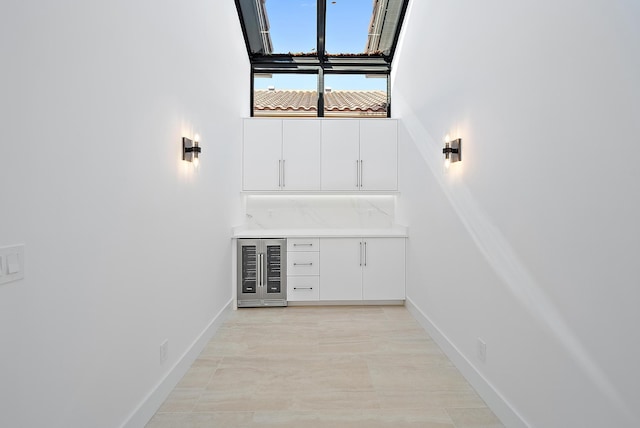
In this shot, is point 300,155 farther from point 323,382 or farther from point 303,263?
point 323,382

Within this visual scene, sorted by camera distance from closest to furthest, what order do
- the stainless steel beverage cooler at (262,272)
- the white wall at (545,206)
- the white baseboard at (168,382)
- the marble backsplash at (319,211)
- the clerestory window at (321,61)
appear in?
1. the white wall at (545,206)
2. the white baseboard at (168,382)
3. the stainless steel beverage cooler at (262,272)
4. the clerestory window at (321,61)
5. the marble backsplash at (319,211)

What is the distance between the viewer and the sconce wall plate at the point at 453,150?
2.89 m

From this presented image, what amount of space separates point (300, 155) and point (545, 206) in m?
3.45

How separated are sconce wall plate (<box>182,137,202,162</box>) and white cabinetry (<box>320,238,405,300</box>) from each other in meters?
2.04

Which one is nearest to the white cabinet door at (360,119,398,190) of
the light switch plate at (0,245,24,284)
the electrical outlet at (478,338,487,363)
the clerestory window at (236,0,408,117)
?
the clerestory window at (236,0,408,117)

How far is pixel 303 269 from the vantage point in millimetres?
4566

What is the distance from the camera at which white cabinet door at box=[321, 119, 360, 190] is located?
195 inches

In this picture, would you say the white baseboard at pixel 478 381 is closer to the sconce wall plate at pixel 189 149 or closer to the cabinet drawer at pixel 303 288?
the cabinet drawer at pixel 303 288

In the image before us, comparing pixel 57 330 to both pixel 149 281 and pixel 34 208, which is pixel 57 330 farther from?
pixel 149 281

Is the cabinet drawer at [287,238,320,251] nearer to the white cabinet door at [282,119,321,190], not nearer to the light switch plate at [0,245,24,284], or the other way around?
the white cabinet door at [282,119,321,190]

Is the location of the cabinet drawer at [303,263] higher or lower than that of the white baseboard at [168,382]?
higher

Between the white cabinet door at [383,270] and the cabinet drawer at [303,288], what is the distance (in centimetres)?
57

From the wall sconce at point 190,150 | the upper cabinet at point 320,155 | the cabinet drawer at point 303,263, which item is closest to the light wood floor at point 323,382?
the cabinet drawer at point 303,263

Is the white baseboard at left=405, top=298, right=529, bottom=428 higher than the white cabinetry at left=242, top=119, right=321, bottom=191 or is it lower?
lower
